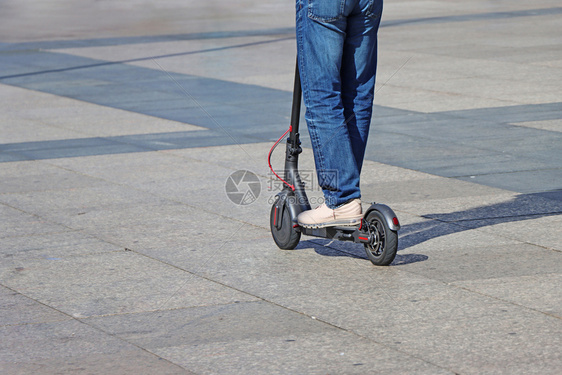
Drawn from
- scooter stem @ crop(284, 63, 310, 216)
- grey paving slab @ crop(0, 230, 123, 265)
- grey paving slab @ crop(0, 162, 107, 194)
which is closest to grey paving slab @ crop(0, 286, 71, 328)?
grey paving slab @ crop(0, 230, 123, 265)

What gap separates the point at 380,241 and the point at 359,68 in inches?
35.4

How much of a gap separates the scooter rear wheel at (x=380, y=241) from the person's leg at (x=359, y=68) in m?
0.36

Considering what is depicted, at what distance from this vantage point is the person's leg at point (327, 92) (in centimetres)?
477

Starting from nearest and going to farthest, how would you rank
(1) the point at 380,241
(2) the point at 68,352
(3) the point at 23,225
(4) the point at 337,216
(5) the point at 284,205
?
(2) the point at 68,352 → (1) the point at 380,241 → (4) the point at 337,216 → (5) the point at 284,205 → (3) the point at 23,225

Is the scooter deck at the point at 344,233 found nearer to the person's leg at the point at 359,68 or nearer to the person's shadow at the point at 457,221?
the person's shadow at the point at 457,221

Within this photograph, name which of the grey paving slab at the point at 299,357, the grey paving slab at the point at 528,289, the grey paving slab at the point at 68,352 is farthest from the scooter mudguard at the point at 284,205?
Result: the grey paving slab at the point at 68,352

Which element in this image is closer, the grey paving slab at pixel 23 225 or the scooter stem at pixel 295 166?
the scooter stem at pixel 295 166

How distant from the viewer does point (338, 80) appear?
4.86 m

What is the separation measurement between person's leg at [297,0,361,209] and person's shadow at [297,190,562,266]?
43 centimetres

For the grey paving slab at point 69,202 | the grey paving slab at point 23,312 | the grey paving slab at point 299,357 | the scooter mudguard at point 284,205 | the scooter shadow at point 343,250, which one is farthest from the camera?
the grey paving slab at point 69,202

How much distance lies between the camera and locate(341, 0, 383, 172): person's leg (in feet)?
15.9

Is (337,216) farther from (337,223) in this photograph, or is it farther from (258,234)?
(258,234)

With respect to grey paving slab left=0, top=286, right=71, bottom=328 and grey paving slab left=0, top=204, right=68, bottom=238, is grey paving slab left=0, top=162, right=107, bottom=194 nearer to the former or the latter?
grey paving slab left=0, top=204, right=68, bottom=238

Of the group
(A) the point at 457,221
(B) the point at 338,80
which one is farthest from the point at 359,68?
(A) the point at 457,221
